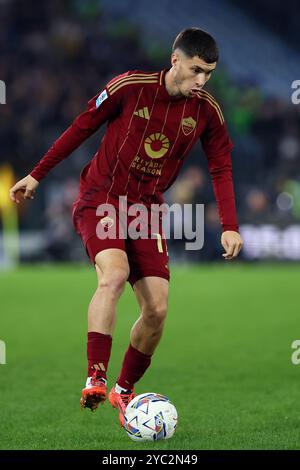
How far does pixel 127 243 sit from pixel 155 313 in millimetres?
401

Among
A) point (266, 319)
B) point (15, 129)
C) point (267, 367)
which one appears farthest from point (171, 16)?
point (267, 367)

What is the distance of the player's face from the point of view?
5094 millimetres

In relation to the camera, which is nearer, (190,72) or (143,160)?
(190,72)

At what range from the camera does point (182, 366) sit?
7637 millimetres

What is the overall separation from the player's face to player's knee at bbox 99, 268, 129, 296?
998mm

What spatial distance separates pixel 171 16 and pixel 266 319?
14633mm

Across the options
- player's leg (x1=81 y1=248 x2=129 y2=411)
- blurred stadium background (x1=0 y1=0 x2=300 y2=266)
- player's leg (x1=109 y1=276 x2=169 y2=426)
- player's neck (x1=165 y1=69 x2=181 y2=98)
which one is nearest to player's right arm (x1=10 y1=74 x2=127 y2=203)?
player's neck (x1=165 y1=69 x2=181 y2=98)

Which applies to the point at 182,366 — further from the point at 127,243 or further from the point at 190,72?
the point at 190,72

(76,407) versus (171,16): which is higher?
(171,16)

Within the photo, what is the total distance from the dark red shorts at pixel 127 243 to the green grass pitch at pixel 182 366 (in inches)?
32.8

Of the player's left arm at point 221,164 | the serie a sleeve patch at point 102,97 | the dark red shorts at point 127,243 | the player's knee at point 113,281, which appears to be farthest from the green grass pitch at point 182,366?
the serie a sleeve patch at point 102,97

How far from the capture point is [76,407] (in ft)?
19.4

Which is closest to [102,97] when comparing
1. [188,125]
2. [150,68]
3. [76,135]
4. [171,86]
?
[76,135]

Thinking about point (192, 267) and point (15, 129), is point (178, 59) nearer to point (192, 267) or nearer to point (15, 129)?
point (192, 267)
